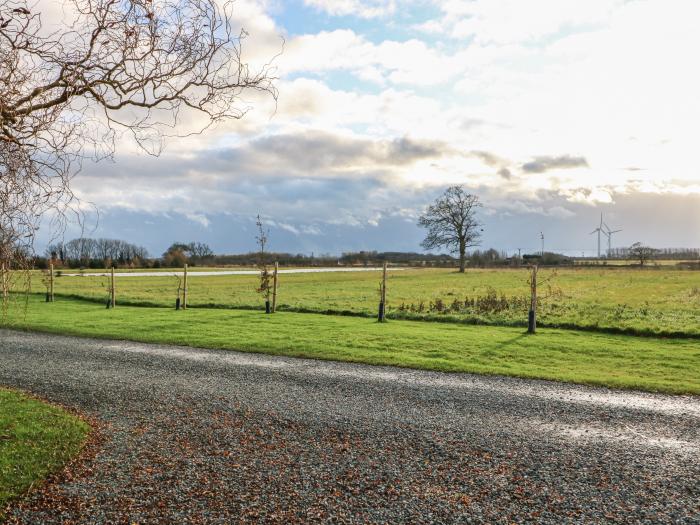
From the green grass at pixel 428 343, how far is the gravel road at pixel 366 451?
5.02 feet

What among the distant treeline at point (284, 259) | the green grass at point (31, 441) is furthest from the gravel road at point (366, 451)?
the distant treeline at point (284, 259)

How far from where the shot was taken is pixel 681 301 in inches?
1113

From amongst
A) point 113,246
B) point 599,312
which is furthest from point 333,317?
point 113,246

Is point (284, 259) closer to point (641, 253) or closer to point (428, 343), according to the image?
point (641, 253)

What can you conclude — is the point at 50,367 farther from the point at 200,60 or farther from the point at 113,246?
the point at 113,246

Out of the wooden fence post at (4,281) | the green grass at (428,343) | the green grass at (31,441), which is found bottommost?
the green grass at (31,441)

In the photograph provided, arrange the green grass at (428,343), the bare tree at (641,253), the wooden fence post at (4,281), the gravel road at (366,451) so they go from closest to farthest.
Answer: the gravel road at (366,451) < the wooden fence post at (4,281) < the green grass at (428,343) < the bare tree at (641,253)

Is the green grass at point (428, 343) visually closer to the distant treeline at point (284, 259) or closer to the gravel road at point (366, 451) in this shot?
the gravel road at point (366, 451)

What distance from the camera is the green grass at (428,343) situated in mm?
12359

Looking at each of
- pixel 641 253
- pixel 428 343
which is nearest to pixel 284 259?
pixel 641 253

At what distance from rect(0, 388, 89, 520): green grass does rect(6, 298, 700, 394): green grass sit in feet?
13.3

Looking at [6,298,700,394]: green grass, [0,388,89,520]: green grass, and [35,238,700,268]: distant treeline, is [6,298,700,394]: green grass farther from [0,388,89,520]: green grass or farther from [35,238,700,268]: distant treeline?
[35,238,700,268]: distant treeline

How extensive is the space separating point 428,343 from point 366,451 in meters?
9.24

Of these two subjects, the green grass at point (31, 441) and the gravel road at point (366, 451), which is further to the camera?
the green grass at point (31, 441)
